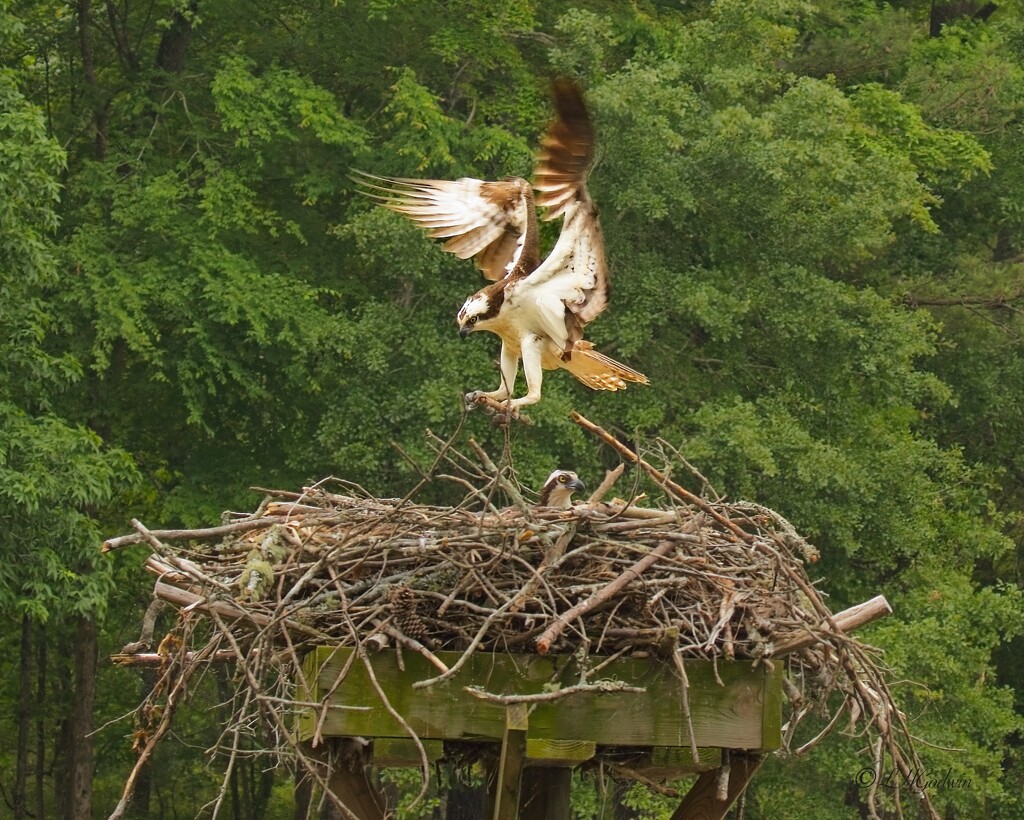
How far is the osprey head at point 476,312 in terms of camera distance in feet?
25.4

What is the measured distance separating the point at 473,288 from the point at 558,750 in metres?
11.3

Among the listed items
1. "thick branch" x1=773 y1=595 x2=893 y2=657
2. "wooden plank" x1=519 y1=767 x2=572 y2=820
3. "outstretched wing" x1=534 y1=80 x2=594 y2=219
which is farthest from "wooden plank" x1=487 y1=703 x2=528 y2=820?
"outstretched wing" x1=534 y1=80 x2=594 y2=219

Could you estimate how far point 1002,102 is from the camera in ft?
66.7

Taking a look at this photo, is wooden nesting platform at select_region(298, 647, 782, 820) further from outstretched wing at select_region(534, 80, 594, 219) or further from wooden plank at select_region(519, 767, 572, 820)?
outstretched wing at select_region(534, 80, 594, 219)

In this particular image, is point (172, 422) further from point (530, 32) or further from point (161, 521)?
Answer: point (530, 32)

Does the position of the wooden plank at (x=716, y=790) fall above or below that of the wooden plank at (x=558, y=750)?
below

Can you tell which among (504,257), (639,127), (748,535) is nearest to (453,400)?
(639,127)

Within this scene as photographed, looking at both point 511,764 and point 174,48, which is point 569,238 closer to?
point 511,764

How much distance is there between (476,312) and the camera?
7.75 metres

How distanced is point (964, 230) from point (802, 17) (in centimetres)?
301

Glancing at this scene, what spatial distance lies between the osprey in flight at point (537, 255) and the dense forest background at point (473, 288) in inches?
270

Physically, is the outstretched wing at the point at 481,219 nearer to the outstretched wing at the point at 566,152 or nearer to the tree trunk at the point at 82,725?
the outstretched wing at the point at 566,152

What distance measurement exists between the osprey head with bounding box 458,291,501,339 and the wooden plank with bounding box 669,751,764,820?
6.69 ft

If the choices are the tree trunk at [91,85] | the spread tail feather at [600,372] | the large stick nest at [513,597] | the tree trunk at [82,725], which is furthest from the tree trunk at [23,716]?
the large stick nest at [513,597]
